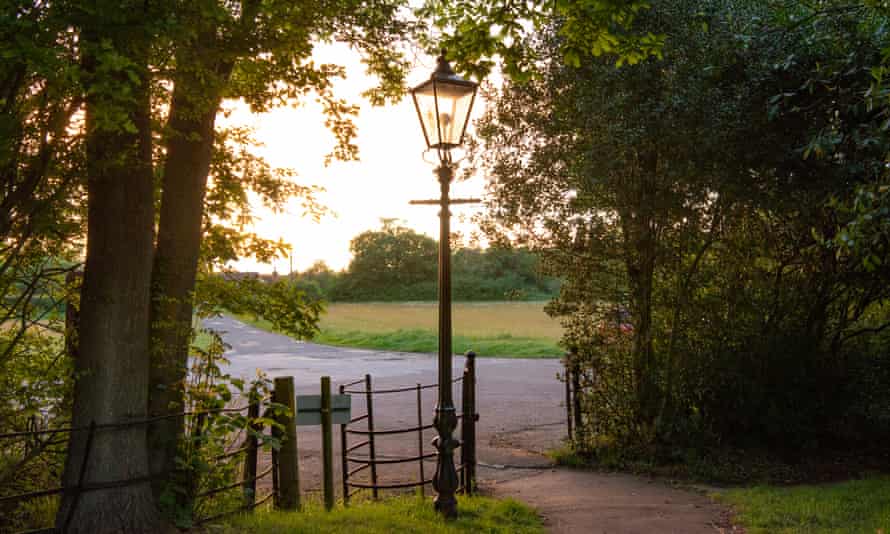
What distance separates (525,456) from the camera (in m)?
10.8

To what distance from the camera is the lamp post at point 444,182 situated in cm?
691

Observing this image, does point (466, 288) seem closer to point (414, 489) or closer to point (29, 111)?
point (414, 489)

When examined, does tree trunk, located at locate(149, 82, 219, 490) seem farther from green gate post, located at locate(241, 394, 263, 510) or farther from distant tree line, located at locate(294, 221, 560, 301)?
distant tree line, located at locate(294, 221, 560, 301)

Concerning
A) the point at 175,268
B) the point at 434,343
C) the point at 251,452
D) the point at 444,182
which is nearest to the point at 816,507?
the point at 444,182

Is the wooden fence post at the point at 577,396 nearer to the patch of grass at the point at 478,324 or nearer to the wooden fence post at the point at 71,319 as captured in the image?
the wooden fence post at the point at 71,319

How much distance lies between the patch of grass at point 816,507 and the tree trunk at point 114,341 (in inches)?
205

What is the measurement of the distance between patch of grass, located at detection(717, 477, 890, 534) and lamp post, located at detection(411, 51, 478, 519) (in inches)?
108

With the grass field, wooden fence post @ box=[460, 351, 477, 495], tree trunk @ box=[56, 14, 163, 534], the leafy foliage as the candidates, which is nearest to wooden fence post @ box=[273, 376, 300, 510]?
tree trunk @ box=[56, 14, 163, 534]

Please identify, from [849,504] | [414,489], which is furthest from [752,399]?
[414,489]

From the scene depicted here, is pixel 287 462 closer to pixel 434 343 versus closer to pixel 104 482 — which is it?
pixel 104 482

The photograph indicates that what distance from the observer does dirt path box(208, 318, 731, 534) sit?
285 inches

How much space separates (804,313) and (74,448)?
8.65 m

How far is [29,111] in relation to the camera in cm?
492

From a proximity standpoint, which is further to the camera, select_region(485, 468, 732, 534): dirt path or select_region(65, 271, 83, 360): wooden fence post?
select_region(485, 468, 732, 534): dirt path
